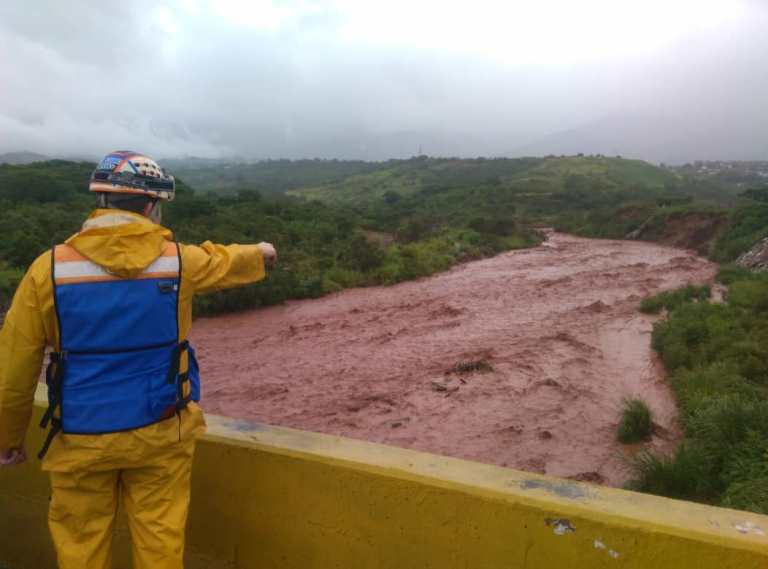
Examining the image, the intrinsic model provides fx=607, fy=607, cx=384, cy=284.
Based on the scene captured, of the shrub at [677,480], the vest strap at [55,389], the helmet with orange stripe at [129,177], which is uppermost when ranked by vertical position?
the helmet with orange stripe at [129,177]

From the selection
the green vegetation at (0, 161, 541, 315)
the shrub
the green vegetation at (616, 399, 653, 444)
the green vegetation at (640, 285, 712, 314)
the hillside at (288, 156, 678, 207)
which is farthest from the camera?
the hillside at (288, 156, 678, 207)

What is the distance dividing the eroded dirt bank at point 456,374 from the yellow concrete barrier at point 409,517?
4009 millimetres

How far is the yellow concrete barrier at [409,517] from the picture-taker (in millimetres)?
1678

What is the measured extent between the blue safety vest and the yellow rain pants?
0.03 meters

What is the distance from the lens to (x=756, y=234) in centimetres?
2009

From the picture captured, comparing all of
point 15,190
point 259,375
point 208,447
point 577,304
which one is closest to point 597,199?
point 577,304

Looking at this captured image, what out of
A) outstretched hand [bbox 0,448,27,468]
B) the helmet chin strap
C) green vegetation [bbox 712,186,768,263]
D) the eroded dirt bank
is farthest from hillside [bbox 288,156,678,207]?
outstretched hand [bbox 0,448,27,468]

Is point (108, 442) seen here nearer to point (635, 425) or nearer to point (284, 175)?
point (635, 425)

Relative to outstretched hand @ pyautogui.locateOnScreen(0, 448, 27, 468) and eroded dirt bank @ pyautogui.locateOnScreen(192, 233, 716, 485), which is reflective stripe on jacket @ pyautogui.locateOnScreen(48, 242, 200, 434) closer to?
outstretched hand @ pyautogui.locateOnScreen(0, 448, 27, 468)

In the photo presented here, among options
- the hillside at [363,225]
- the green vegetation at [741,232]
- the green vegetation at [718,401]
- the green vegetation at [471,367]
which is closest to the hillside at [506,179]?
the hillside at [363,225]

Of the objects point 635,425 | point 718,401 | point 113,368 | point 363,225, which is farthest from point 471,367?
point 363,225

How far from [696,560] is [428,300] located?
11.8 meters

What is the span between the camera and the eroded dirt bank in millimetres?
6469

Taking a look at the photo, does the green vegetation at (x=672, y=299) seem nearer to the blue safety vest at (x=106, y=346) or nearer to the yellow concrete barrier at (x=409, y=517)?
the yellow concrete barrier at (x=409, y=517)
